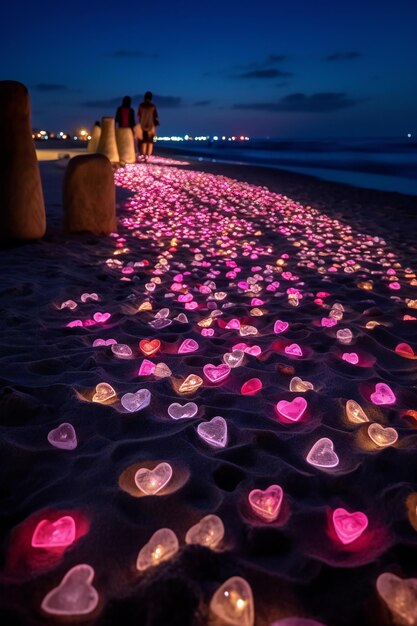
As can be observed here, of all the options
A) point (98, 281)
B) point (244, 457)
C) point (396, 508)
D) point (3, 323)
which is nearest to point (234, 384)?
point (244, 457)

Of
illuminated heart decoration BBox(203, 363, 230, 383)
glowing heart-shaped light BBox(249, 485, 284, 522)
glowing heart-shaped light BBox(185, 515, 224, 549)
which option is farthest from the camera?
illuminated heart decoration BBox(203, 363, 230, 383)

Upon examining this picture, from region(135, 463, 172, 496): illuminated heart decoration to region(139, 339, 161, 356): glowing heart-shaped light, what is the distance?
1.19m

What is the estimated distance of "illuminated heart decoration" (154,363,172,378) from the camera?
2574 millimetres

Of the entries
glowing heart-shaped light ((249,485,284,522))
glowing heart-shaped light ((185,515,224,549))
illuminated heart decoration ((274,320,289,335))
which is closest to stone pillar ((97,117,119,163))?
illuminated heart decoration ((274,320,289,335))

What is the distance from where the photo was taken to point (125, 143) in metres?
17.4

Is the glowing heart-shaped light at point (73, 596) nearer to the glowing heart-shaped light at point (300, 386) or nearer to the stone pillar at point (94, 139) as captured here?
the glowing heart-shaped light at point (300, 386)

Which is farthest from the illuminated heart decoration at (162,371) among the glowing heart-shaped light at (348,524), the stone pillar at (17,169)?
the stone pillar at (17,169)

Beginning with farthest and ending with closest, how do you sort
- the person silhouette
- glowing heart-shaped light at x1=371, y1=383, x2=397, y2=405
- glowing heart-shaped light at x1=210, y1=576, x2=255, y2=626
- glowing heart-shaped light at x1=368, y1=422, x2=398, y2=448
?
the person silhouette → glowing heart-shaped light at x1=371, y1=383, x2=397, y2=405 → glowing heart-shaped light at x1=368, y1=422, x2=398, y2=448 → glowing heart-shaped light at x1=210, y1=576, x2=255, y2=626

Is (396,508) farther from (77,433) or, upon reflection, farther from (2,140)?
(2,140)

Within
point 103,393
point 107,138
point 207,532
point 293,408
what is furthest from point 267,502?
point 107,138

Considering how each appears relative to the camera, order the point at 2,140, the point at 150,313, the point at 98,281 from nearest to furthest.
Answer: the point at 150,313, the point at 98,281, the point at 2,140

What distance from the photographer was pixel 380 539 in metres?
1.53

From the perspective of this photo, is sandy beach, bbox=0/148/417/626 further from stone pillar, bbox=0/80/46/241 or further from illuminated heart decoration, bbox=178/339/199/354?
stone pillar, bbox=0/80/46/241

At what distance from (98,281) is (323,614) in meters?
3.64
